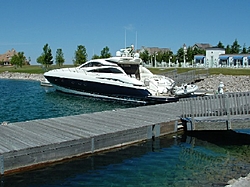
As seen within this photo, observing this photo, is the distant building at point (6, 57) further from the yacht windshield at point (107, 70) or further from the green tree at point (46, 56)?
the yacht windshield at point (107, 70)

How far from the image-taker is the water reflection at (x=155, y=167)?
8148 mm

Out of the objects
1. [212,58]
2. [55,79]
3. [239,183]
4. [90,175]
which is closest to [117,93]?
[55,79]

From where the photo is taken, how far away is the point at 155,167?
942 centimetres

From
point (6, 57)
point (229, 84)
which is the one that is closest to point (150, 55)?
point (229, 84)

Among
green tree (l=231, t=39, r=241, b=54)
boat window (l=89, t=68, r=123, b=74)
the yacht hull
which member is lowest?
the yacht hull

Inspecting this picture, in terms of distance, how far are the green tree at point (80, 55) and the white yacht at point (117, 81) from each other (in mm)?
44767

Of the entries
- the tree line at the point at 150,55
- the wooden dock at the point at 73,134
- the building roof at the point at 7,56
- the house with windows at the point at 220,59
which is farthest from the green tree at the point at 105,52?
the building roof at the point at 7,56

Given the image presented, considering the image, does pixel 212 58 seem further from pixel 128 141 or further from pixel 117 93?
pixel 128 141

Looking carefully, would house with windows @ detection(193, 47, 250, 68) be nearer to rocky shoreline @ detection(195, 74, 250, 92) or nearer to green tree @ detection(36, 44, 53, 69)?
rocky shoreline @ detection(195, 74, 250, 92)

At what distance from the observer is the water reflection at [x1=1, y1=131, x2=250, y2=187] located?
26.7 feet

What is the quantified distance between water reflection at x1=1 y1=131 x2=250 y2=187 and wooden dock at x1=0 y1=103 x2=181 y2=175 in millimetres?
296

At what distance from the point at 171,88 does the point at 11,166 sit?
16.4 metres

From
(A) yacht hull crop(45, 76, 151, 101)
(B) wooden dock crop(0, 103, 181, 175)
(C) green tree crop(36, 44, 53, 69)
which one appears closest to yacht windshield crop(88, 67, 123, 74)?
(A) yacht hull crop(45, 76, 151, 101)

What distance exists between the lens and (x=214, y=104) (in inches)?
474
